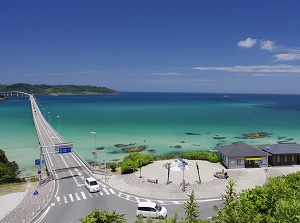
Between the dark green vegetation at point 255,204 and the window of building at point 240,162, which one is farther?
the window of building at point 240,162

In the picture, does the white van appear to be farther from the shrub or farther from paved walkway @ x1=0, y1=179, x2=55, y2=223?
the shrub

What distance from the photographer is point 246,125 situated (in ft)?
302

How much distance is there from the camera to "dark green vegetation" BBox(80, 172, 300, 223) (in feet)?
44.1

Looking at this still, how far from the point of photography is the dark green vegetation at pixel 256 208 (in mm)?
13438

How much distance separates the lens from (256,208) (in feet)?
66.7

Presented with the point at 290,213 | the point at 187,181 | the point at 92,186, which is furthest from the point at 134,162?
the point at 290,213

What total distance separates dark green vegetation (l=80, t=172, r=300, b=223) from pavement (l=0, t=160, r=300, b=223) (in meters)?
8.11

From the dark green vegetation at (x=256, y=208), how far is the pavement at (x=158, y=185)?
811cm

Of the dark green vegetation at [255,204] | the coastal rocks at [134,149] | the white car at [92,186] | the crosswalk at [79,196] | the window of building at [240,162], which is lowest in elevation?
the coastal rocks at [134,149]

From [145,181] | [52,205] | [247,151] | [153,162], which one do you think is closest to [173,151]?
[153,162]

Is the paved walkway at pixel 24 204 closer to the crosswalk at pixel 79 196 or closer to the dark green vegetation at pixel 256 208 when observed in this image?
the crosswalk at pixel 79 196

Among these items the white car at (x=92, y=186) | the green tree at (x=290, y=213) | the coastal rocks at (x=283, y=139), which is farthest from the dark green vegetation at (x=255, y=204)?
the coastal rocks at (x=283, y=139)

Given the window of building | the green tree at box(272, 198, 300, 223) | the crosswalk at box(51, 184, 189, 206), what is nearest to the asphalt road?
the crosswalk at box(51, 184, 189, 206)

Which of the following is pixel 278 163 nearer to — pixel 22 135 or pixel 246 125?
pixel 246 125
